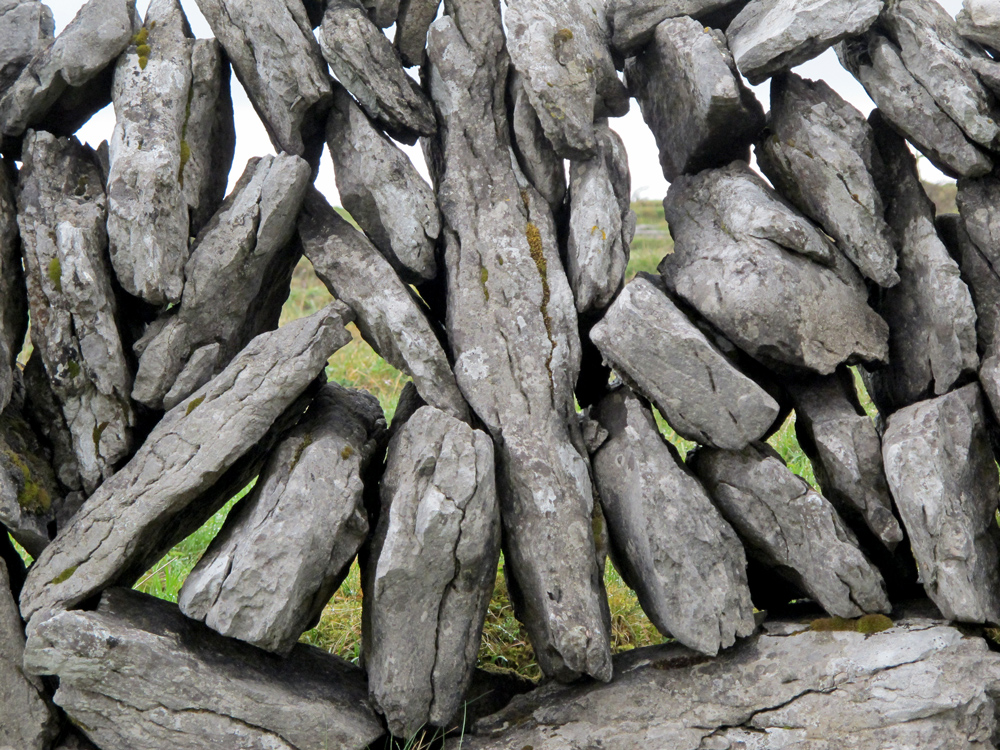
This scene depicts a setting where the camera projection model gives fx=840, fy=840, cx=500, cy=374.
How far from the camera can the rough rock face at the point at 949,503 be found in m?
6.64

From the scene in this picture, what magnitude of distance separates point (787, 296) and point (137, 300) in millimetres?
5848

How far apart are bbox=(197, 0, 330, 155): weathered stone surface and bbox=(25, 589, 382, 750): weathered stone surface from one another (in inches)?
176

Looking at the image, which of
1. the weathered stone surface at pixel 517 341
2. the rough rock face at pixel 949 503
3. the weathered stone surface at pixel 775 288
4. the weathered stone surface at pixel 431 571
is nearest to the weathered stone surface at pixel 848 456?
the rough rock face at pixel 949 503

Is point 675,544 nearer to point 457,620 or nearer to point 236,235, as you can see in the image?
point 457,620

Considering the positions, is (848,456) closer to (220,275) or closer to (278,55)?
(220,275)

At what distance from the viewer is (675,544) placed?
701cm

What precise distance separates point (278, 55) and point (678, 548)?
5.61m

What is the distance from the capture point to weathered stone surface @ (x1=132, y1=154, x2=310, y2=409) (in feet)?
24.5

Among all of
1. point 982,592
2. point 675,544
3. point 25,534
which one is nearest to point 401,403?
point 675,544

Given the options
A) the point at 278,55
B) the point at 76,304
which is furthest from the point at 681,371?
the point at 76,304

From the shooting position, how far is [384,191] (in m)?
7.74

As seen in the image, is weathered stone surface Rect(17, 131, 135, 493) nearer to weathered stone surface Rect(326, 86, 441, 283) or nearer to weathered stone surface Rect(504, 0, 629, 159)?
weathered stone surface Rect(326, 86, 441, 283)

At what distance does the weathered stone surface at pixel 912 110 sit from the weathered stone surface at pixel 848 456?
2.15 m

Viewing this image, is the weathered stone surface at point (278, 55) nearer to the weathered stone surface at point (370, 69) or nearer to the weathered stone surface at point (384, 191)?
the weathered stone surface at point (370, 69)
